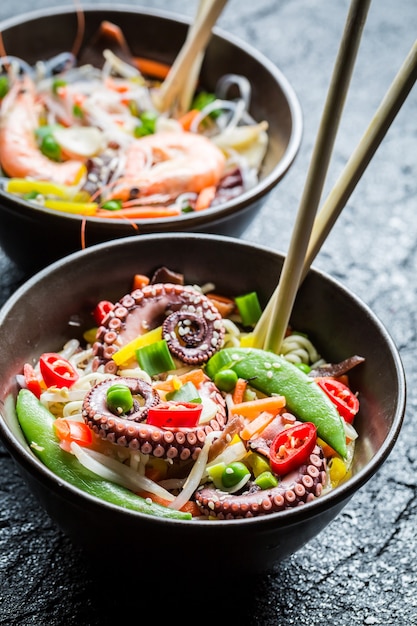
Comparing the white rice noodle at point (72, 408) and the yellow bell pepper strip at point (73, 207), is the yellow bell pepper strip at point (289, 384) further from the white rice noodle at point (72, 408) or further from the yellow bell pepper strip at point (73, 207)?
the yellow bell pepper strip at point (73, 207)

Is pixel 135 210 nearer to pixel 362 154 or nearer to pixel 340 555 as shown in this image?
pixel 362 154

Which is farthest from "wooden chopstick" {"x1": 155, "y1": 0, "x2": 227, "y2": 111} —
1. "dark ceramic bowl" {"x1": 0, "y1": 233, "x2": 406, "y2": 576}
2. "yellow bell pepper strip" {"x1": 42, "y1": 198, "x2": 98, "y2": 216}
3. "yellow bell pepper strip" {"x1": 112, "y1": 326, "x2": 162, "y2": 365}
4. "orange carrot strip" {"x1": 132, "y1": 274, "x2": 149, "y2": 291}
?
"yellow bell pepper strip" {"x1": 112, "y1": 326, "x2": 162, "y2": 365}

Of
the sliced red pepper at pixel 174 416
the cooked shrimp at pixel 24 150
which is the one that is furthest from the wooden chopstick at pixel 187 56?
the sliced red pepper at pixel 174 416

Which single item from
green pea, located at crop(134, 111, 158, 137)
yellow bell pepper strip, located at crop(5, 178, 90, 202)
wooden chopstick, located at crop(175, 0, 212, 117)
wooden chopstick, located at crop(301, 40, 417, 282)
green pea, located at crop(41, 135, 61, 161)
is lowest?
yellow bell pepper strip, located at crop(5, 178, 90, 202)

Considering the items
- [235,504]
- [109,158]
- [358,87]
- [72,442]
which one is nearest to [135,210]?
[109,158]

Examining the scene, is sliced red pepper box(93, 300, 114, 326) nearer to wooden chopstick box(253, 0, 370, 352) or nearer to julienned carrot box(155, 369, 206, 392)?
julienned carrot box(155, 369, 206, 392)

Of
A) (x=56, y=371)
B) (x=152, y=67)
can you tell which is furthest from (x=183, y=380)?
(x=152, y=67)
